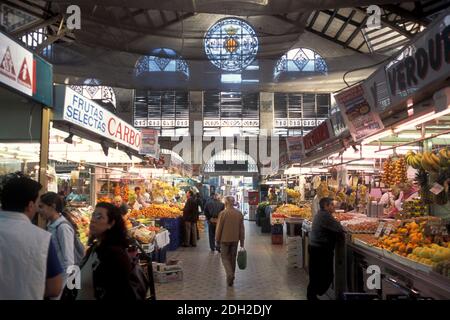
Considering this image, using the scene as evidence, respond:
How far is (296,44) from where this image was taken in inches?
984

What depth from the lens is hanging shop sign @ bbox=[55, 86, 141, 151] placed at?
5.07 metres

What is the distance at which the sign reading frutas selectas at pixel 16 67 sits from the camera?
12.1 feet

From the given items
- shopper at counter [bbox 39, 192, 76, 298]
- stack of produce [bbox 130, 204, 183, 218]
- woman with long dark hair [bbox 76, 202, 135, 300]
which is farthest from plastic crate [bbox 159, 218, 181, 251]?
woman with long dark hair [bbox 76, 202, 135, 300]

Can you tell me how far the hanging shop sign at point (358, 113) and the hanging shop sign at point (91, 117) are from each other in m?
3.19

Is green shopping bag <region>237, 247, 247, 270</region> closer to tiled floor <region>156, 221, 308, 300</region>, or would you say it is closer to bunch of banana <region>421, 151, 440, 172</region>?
tiled floor <region>156, 221, 308, 300</region>

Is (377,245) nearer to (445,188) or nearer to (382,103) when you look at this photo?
(445,188)

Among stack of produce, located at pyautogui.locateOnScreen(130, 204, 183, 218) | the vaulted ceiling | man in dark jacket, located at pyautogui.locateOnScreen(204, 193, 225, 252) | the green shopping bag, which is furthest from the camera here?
the vaulted ceiling

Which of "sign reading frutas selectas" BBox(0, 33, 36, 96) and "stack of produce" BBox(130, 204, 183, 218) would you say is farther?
"stack of produce" BBox(130, 204, 183, 218)

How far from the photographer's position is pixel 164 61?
23.0 m

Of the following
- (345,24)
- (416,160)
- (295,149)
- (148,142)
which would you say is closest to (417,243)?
(416,160)

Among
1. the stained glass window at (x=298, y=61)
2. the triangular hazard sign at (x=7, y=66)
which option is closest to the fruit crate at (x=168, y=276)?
the triangular hazard sign at (x=7, y=66)

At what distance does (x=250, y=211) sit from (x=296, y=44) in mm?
9587

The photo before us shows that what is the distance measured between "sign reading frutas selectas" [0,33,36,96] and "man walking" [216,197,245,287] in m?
4.09

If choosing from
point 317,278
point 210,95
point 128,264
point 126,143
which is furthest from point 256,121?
point 128,264
